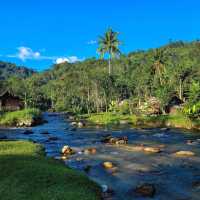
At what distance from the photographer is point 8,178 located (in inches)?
641

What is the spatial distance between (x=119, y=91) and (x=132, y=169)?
73.6 metres

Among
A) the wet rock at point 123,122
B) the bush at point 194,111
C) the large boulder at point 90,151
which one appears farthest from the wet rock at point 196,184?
the wet rock at point 123,122

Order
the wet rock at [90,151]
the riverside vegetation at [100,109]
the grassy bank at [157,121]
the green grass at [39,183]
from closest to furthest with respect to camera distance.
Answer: the green grass at [39,183] → the riverside vegetation at [100,109] → the wet rock at [90,151] → the grassy bank at [157,121]

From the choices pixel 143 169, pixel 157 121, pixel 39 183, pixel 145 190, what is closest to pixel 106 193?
pixel 145 190

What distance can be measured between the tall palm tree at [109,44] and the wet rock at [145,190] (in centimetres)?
8276

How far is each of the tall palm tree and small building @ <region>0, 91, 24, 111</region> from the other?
3118 cm

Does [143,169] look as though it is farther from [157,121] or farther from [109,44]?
[109,44]

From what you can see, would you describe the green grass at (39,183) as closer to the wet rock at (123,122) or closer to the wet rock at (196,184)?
the wet rock at (196,184)

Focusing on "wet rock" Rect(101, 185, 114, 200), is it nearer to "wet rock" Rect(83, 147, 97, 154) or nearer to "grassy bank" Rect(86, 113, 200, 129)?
"wet rock" Rect(83, 147, 97, 154)

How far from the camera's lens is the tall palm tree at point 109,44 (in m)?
99.3

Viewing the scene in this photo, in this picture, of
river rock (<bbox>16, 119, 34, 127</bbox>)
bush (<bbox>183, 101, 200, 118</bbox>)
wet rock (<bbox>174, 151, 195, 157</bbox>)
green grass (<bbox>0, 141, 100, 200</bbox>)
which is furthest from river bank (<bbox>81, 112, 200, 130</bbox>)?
green grass (<bbox>0, 141, 100, 200</bbox>)

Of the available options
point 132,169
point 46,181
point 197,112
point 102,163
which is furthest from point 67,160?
point 197,112

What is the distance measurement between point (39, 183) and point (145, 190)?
5.66m

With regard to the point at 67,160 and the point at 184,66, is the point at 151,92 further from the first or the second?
the point at 67,160
